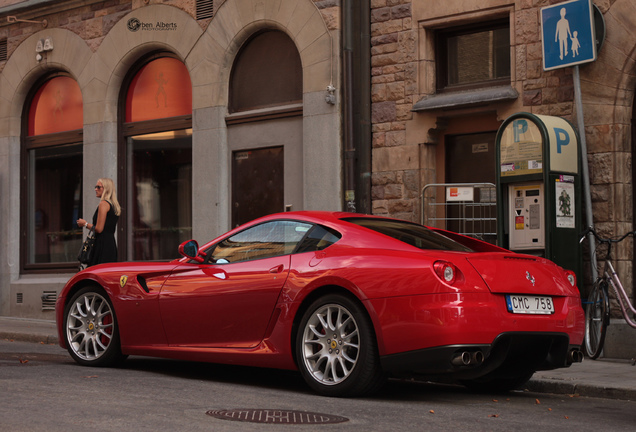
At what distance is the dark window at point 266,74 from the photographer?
14430 millimetres

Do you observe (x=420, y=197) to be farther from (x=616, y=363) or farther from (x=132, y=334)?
(x=132, y=334)

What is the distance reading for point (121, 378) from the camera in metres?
7.71

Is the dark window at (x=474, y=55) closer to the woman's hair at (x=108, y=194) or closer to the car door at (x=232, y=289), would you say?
the woman's hair at (x=108, y=194)

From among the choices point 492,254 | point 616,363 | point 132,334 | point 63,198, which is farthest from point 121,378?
point 63,198

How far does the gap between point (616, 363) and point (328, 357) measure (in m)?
4.21

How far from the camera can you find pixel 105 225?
12.6 m

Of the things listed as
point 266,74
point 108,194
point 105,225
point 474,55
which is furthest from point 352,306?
point 266,74

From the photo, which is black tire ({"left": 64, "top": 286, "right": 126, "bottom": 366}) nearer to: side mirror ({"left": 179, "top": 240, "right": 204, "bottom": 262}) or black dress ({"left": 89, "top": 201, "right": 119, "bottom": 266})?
side mirror ({"left": 179, "top": 240, "right": 204, "bottom": 262})

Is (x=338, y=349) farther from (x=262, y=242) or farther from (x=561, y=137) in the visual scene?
(x=561, y=137)

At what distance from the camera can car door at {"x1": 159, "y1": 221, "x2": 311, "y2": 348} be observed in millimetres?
7469

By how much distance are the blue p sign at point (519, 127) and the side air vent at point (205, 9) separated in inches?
245

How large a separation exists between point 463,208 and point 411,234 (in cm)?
487

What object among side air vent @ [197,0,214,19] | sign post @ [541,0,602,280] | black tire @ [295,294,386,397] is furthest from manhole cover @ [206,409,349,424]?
side air vent @ [197,0,214,19]

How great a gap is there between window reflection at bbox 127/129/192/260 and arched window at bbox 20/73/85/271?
124cm
